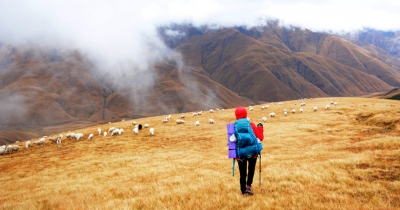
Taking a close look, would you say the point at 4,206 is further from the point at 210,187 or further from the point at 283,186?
the point at 283,186

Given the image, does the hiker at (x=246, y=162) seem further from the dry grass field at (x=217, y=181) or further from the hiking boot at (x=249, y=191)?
the dry grass field at (x=217, y=181)

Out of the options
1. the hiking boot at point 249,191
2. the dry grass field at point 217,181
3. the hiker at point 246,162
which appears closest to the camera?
the dry grass field at point 217,181

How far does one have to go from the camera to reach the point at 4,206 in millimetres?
13914

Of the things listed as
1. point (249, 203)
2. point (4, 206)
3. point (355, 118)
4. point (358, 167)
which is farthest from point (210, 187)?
point (355, 118)

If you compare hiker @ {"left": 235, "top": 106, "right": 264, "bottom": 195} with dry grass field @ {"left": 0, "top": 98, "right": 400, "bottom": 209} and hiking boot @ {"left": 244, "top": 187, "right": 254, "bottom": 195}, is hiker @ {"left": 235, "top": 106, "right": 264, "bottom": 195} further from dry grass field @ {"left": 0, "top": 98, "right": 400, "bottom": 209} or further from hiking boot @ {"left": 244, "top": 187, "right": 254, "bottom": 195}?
dry grass field @ {"left": 0, "top": 98, "right": 400, "bottom": 209}

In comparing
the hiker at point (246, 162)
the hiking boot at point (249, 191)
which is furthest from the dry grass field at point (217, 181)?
the hiker at point (246, 162)

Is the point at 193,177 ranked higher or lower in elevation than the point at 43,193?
higher

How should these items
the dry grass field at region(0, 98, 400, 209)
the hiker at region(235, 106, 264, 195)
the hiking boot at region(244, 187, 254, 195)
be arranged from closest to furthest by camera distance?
the dry grass field at region(0, 98, 400, 209), the hiker at region(235, 106, 264, 195), the hiking boot at region(244, 187, 254, 195)

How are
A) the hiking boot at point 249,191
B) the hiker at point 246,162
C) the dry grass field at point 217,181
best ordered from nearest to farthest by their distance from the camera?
the dry grass field at point 217,181
the hiker at point 246,162
the hiking boot at point 249,191

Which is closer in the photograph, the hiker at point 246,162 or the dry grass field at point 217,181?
the dry grass field at point 217,181

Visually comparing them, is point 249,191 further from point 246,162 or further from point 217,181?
point 217,181

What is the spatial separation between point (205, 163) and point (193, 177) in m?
Answer: 5.09

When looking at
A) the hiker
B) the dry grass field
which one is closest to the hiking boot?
the hiker

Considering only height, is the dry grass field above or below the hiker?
below
